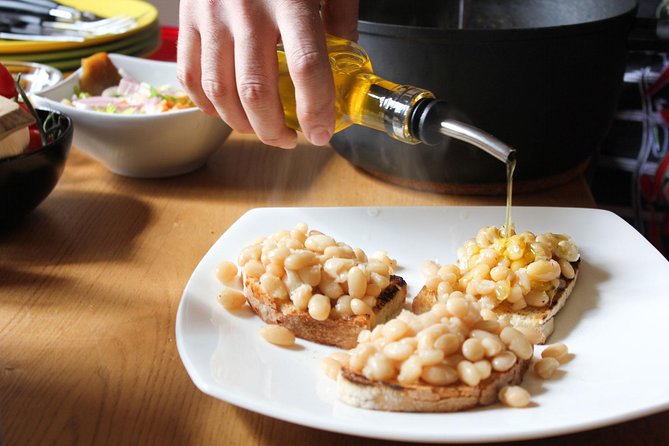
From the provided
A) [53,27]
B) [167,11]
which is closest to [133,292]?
[53,27]

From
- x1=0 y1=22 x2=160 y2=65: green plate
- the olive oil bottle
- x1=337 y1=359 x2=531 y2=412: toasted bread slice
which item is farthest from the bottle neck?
x1=0 y1=22 x2=160 y2=65: green plate

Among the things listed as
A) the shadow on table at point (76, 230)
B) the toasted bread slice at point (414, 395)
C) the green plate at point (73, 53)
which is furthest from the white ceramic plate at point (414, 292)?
the green plate at point (73, 53)

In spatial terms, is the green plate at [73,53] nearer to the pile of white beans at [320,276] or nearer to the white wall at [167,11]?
the pile of white beans at [320,276]

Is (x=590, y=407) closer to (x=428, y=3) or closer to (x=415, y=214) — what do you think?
(x=415, y=214)

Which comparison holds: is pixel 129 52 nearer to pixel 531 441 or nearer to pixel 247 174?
pixel 247 174

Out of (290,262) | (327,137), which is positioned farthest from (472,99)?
(290,262)
